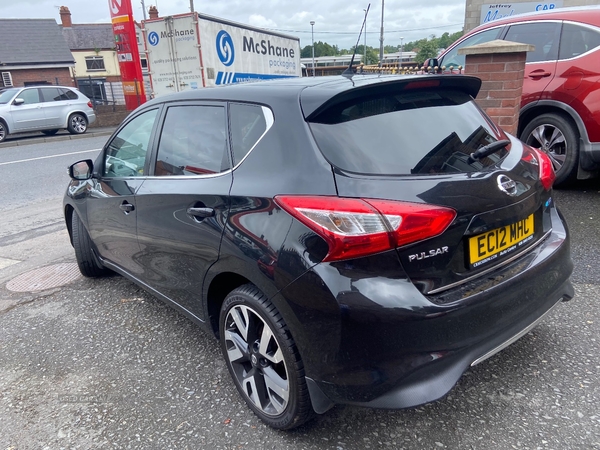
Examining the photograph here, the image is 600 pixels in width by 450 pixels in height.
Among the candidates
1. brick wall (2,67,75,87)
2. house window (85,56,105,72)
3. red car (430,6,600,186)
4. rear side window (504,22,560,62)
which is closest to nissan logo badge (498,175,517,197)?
red car (430,6,600,186)

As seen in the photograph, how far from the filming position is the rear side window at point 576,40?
5.24 meters

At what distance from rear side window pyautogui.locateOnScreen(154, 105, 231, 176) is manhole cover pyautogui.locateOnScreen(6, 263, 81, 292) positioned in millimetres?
2018

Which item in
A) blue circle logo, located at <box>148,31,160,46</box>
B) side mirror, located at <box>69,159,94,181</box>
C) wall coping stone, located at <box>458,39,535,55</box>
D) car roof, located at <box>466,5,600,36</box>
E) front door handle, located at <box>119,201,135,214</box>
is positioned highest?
blue circle logo, located at <box>148,31,160,46</box>

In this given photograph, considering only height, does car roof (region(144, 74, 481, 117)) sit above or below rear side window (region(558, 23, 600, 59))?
below

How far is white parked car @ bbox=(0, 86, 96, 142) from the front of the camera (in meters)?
15.6

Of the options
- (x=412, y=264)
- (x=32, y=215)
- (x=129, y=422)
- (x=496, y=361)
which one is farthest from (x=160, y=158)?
(x=32, y=215)

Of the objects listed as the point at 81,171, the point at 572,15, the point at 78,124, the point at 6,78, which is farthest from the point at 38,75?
the point at 572,15

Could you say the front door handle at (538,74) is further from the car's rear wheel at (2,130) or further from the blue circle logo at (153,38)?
the car's rear wheel at (2,130)

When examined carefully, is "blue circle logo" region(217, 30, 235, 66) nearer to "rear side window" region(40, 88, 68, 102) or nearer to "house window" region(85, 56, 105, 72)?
"rear side window" region(40, 88, 68, 102)

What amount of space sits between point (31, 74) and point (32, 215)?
105 feet

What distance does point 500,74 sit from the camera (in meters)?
5.23

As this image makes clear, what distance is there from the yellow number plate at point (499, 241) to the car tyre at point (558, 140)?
3.68 metres

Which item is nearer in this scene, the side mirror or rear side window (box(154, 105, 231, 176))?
rear side window (box(154, 105, 231, 176))

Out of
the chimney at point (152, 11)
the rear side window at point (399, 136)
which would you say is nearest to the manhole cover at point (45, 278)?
the rear side window at point (399, 136)
